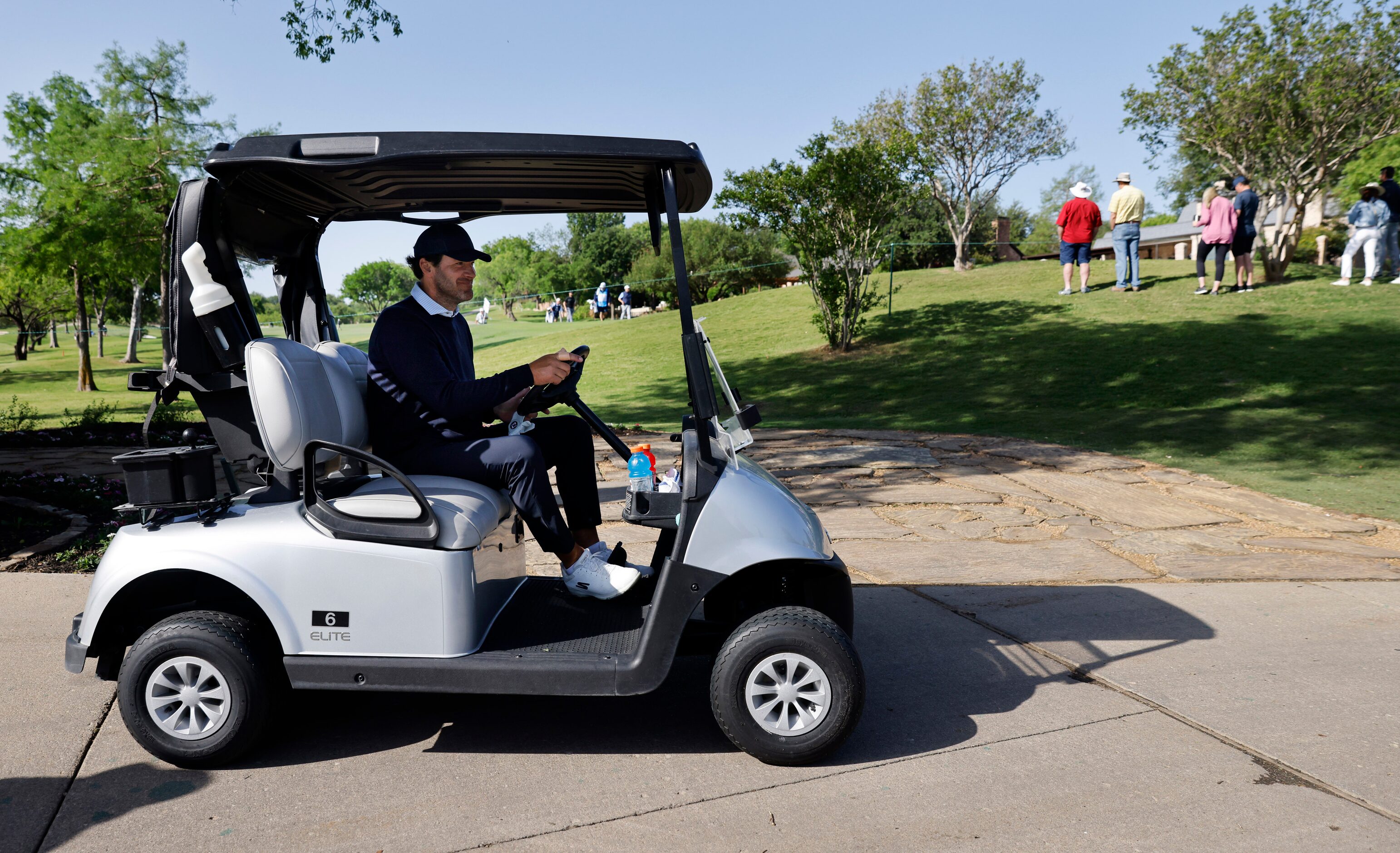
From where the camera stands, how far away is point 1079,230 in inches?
642

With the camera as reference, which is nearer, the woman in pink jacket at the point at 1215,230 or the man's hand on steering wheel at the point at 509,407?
the man's hand on steering wheel at the point at 509,407

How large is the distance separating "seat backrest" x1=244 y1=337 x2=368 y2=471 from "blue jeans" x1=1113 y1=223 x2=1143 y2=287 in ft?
49.9

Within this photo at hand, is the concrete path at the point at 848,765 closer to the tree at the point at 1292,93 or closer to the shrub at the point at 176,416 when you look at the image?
the shrub at the point at 176,416

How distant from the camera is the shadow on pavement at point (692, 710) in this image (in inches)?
122

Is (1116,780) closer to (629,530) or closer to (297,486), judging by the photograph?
(297,486)

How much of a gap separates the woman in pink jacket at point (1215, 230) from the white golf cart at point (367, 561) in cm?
1419

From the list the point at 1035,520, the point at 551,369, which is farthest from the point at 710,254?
the point at 551,369

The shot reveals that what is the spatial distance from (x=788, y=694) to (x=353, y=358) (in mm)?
2250

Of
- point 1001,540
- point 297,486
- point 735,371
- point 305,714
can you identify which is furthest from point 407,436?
point 735,371

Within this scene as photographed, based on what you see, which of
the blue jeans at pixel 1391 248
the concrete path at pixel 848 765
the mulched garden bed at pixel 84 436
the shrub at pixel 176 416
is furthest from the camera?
the blue jeans at pixel 1391 248

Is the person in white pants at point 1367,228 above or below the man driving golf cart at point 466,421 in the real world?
above

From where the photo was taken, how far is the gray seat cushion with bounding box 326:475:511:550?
113 inches

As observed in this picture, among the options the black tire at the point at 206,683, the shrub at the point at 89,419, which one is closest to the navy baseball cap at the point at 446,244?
the black tire at the point at 206,683

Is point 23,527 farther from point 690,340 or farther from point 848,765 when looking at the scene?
point 848,765
